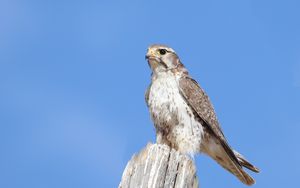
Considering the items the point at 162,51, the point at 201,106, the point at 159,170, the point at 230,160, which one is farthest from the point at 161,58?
the point at 159,170

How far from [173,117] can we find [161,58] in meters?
0.87

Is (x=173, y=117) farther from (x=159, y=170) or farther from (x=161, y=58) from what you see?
(x=159, y=170)

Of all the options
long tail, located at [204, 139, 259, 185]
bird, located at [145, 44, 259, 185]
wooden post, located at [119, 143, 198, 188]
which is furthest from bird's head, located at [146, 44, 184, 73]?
wooden post, located at [119, 143, 198, 188]

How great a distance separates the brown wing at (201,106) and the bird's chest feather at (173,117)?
0.08m

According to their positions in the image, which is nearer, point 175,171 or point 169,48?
point 175,171

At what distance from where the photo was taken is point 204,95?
344 inches

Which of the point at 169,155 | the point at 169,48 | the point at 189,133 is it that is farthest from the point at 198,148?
the point at 169,155

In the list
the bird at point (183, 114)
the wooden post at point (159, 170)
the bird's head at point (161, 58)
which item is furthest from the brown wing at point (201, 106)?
the wooden post at point (159, 170)

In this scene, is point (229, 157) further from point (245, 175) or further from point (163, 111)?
point (163, 111)

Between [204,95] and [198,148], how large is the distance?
87cm

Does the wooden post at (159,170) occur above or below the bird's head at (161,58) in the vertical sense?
below

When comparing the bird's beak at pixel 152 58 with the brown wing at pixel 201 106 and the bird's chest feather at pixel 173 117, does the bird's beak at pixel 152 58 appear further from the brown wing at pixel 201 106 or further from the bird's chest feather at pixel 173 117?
the brown wing at pixel 201 106

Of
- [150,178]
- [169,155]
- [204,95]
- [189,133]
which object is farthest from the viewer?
[204,95]

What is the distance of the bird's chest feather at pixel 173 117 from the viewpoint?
26.7ft
